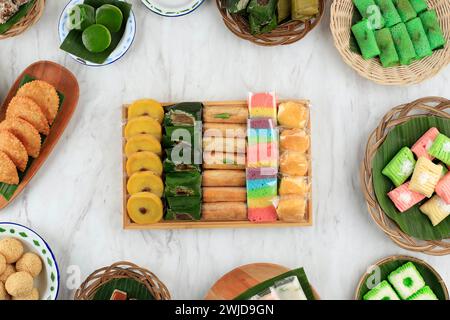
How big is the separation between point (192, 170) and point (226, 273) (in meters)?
0.47

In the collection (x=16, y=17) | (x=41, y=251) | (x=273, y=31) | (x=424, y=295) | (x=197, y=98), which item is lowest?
(x=424, y=295)

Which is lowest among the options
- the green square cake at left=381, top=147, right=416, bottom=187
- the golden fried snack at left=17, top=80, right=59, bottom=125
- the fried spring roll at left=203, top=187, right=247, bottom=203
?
the fried spring roll at left=203, top=187, right=247, bottom=203

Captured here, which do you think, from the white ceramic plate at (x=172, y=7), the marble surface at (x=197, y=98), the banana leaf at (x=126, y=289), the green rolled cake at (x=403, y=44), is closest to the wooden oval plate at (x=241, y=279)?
the marble surface at (x=197, y=98)

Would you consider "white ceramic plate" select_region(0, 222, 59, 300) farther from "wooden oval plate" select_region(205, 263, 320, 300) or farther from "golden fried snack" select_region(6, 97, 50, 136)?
"wooden oval plate" select_region(205, 263, 320, 300)

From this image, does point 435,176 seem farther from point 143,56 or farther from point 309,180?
point 143,56

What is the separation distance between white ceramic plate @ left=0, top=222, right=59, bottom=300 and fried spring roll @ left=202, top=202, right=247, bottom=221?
644mm

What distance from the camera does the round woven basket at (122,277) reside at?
2350 millimetres

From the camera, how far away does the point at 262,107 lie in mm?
2412

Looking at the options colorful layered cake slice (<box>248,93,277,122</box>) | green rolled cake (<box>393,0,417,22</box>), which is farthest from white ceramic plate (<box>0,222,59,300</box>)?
green rolled cake (<box>393,0,417,22</box>)

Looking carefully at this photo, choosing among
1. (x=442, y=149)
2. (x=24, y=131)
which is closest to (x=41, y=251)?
(x=24, y=131)

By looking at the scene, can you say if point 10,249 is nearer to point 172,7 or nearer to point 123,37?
point 123,37

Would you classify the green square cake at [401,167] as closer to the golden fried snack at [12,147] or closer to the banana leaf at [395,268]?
the banana leaf at [395,268]

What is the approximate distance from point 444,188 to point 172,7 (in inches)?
54.0

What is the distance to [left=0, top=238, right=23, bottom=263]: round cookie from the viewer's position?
7.61 ft
